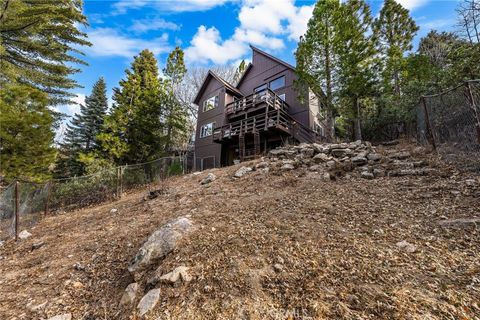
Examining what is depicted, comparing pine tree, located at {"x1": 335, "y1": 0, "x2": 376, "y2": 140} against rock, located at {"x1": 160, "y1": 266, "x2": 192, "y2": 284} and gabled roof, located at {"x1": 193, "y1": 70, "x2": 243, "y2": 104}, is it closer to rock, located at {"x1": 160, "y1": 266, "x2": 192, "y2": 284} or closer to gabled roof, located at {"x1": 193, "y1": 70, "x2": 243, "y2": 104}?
gabled roof, located at {"x1": 193, "y1": 70, "x2": 243, "y2": 104}

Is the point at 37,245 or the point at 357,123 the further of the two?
the point at 357,123

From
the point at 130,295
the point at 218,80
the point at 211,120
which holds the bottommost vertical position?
the point at 130,295

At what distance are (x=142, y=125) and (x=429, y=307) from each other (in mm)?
17313

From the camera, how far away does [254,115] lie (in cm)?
1556

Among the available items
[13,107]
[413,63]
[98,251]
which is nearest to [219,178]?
[98,251]

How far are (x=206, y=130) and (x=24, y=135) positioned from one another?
11.4 metres

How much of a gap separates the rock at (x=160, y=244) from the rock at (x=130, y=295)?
0.94 ft

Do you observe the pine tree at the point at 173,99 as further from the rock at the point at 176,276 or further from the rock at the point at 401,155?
the rock at the point at 176,276

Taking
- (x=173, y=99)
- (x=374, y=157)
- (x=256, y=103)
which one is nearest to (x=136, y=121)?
(x=173, y=99)

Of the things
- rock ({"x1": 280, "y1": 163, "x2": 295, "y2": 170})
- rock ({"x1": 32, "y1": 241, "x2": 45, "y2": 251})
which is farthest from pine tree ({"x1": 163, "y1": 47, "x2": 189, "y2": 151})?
rock ({"x1": 32, "y1": 241, "x2": 45, "y2": 251})

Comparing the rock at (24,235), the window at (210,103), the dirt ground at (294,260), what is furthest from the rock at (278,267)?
the window at (210,103)

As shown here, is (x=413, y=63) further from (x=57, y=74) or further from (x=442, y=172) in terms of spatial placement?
(x=57, y=74)

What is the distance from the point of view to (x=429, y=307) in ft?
6.08

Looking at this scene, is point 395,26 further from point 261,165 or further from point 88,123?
point 88,123
